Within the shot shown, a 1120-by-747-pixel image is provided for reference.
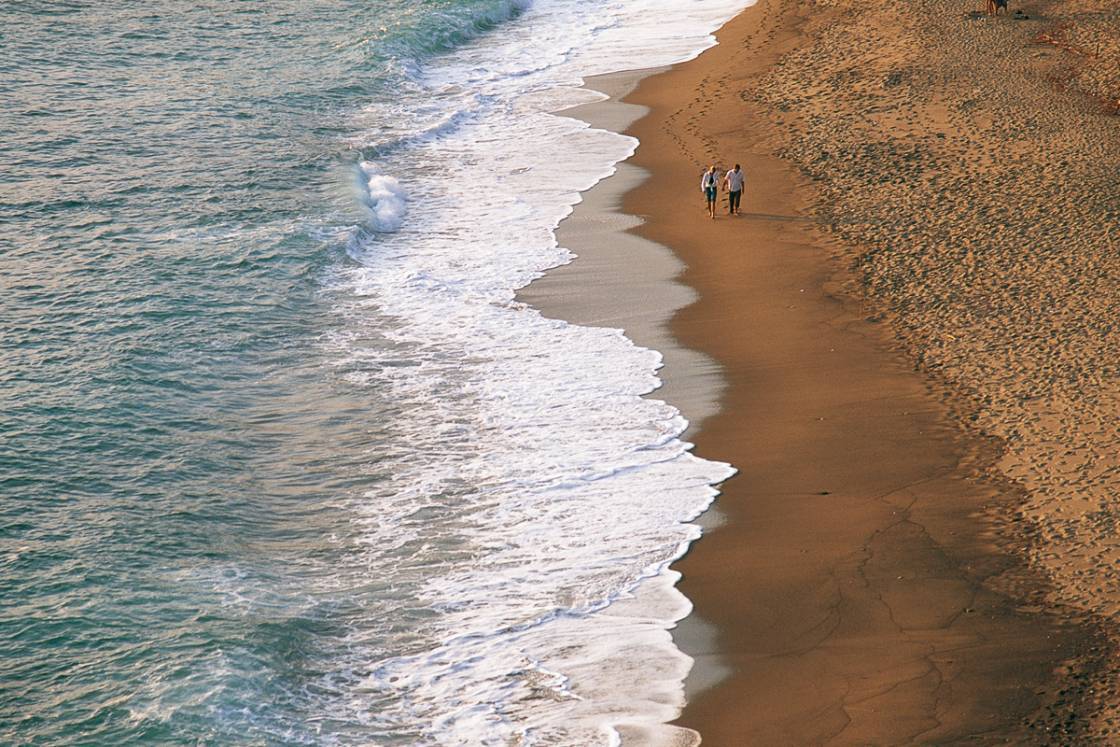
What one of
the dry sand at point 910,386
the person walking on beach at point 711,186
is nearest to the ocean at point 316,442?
the dry sand at point 910,386

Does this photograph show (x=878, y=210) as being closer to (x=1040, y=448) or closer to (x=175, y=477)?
(x=1040, y=448)

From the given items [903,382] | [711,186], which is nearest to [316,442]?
[903,382]

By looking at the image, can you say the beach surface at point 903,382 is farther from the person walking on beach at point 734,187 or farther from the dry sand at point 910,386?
the person walking on beach at point 734,187

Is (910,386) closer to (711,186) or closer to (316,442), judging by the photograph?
(711,186)

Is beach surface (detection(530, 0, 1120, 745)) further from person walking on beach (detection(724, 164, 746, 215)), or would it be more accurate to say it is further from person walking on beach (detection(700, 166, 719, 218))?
person walking on beach (detection(700, 166, 719, 218))

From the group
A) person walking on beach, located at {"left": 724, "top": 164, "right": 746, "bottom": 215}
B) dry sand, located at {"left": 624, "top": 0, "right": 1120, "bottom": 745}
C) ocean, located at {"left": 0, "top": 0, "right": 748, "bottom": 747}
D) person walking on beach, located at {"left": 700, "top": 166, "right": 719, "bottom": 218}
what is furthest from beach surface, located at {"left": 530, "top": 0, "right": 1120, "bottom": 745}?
ocean, located at {"left": 0, "top": 0, "right": 748, "bottom": 747}

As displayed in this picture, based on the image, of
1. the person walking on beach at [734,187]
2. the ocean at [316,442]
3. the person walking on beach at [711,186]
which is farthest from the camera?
the person walking on beach at [711,186]
